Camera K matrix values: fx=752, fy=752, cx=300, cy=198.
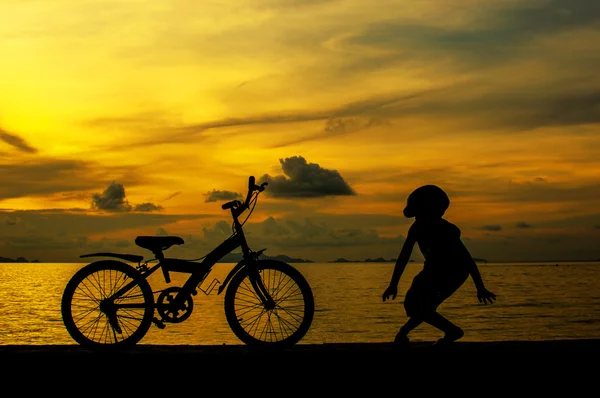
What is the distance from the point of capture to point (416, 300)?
8305 mm

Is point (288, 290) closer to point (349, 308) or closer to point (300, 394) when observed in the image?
point (300, 394)

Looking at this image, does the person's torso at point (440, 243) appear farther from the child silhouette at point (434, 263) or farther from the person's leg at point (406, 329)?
the person's leg at point (406, 329)

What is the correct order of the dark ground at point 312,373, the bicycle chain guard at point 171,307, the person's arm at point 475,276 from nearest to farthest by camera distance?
the dark ground at point 312,373
the person's arm at point 475,276
the bicycle chain guard at point 171,307

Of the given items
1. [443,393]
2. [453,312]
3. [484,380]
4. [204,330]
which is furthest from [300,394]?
[453,312]

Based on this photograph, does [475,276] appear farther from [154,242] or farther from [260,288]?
[154,242]

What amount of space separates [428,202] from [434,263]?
683 mm

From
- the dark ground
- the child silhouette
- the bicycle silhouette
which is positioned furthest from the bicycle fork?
the dark ground

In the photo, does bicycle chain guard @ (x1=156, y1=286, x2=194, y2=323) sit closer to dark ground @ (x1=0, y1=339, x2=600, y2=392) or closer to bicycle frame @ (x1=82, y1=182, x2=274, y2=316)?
bicycle frame @ (x1=82, y1=182, x2=274, y2=316)

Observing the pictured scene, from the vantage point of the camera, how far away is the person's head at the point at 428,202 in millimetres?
8398

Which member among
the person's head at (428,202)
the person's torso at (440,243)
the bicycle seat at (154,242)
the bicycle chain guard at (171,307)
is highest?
the person's head at (428,202)

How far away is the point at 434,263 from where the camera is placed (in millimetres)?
8312

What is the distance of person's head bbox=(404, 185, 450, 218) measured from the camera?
8398mm

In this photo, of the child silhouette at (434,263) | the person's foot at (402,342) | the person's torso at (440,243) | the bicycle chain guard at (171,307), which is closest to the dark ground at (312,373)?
the person's foot at (402,342)

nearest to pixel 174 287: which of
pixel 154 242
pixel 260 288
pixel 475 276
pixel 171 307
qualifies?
pixel 171 307
